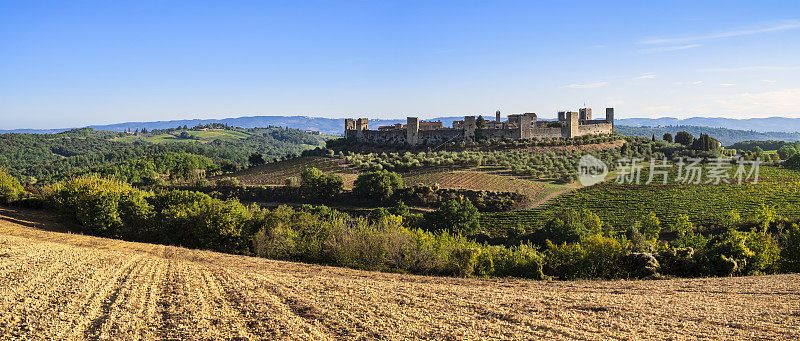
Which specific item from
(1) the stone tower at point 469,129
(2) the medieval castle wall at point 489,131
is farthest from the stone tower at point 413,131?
(1) the stone tower at point 469,129

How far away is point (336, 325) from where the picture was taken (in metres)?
11.2

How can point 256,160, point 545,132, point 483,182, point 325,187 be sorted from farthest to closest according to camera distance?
point 256,160 → point 545,132 → point 483,182 → point 325,187

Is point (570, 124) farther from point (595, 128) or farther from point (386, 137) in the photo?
point (386, 137)

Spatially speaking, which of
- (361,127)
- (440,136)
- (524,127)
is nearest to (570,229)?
(524,127)

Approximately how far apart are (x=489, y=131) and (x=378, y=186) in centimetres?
2778

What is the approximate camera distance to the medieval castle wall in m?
68.4

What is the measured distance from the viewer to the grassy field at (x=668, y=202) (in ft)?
127

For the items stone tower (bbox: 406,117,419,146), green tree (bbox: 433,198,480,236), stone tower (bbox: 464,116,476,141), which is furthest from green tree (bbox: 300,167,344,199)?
stone tower (bbox: 464,116,476,141)

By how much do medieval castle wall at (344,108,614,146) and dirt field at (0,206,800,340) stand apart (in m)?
51.8

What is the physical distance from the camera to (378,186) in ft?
156

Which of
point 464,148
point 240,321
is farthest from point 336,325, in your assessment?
point 464,148

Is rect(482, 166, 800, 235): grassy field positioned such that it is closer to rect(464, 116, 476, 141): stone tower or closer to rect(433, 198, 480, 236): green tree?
rect(433, 198, 480, 236): green tree

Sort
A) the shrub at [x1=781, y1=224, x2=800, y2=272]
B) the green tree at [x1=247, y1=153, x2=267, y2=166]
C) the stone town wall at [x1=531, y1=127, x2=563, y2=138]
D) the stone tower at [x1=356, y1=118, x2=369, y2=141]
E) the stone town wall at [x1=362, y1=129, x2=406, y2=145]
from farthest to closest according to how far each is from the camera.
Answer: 1. the green tree at [x1=247, y1=153, x2=267, y2=166]
2. the stone tower at [x1=356, y1=118, x2=369, y2=141]
3. the stone town wall at [x1=362, y1=129, x2=406, y2=145]
4. the stone town wall at [x1=531, y1=127, x2=563, y2=138]
5. the shrub at [x1=781, y1=224, x2=800, y2=272]

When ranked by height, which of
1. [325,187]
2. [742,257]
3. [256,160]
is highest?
[256,160]
